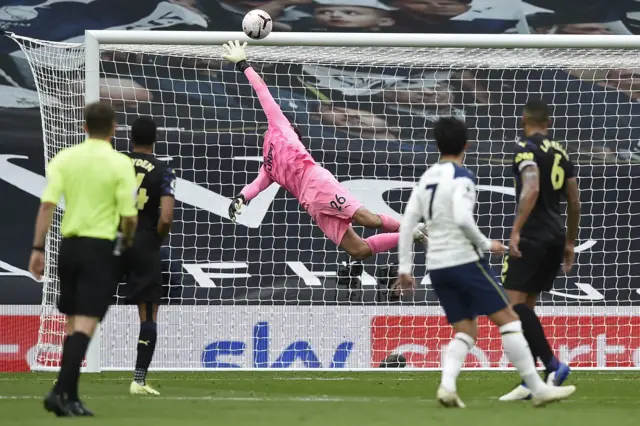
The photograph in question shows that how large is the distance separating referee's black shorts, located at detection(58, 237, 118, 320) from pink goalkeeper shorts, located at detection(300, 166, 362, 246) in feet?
13.2

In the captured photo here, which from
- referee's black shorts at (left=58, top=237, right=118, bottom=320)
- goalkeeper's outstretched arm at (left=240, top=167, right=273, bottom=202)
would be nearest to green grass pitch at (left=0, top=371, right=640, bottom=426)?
referee's black shorts at (left=58, top=237, right=118, bottom=320)

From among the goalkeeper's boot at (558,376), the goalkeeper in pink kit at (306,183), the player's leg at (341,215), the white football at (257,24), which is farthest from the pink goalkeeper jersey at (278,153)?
the goalkeeper's boot at (558,376)

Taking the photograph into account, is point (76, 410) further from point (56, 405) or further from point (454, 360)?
point (454, 360)

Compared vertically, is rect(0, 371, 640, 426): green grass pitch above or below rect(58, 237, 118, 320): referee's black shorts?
below

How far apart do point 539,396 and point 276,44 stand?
16.7ft

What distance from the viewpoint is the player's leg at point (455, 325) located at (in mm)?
6719

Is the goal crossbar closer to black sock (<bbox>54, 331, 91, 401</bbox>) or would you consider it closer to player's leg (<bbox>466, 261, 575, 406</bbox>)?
player's leg (<bbox>466, 261, 575, 406</bbox>)

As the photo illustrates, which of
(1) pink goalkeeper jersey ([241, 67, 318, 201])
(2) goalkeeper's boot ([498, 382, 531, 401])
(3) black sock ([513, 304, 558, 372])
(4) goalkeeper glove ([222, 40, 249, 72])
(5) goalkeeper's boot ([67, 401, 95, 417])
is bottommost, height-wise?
(2) goalkeeper's boot ([498, 382, 531, 401])

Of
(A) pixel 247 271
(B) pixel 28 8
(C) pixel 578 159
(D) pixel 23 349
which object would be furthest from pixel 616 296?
(B) pixel 28 8

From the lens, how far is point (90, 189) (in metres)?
6.39

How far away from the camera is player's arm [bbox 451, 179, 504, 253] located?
6609mm

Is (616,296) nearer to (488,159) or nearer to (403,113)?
(488,159)

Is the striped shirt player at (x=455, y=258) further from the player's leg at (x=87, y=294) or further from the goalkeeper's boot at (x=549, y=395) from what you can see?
the player's leg at (x=87, y=294)

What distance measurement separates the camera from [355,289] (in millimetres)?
13078
